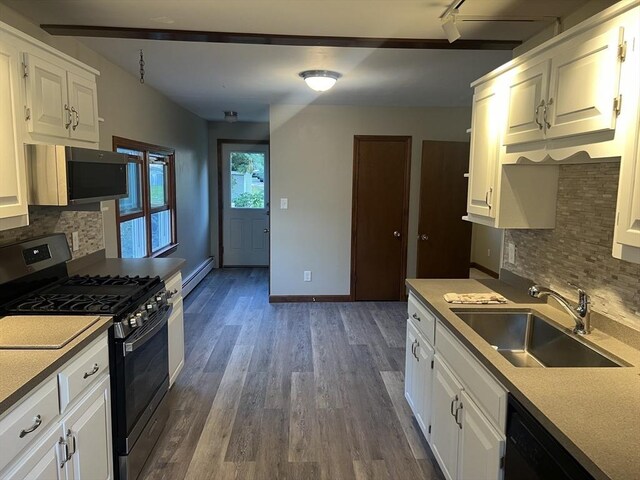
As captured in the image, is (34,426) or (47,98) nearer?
(34,426)

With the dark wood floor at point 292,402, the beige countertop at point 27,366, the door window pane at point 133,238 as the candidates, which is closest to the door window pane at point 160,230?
the door window pane at point 133,238

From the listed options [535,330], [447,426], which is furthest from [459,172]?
[447,426]

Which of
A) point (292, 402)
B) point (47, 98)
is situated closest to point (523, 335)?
point (292, 402)

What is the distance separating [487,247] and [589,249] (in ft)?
17.7

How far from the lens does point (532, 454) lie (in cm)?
136

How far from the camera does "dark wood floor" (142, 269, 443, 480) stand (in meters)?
2.47

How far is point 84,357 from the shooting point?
180 centimetres

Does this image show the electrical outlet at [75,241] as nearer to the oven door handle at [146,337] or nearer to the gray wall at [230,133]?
the oven door handle at [146,337]

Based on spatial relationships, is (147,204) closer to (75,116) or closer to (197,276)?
(197,276)

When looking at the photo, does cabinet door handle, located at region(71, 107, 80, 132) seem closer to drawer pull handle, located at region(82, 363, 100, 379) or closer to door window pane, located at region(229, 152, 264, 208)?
drawer pull handle, located at region(82, 363, 100, 379)

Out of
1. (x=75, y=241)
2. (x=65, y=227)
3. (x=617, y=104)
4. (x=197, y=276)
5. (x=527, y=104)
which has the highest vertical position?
(x=527, y=104)

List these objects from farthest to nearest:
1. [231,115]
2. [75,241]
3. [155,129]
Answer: [231,115], [155,129], [75,241]

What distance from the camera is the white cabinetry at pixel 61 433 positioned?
1367 mm

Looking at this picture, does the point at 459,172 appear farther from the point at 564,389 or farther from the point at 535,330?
the point at 564,389
